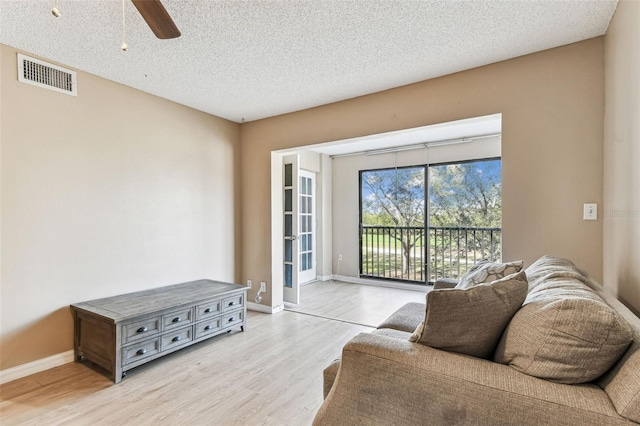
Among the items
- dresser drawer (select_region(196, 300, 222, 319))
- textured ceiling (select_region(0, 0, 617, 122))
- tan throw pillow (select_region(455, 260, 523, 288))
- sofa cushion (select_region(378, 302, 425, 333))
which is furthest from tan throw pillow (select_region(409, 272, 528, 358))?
dresser drawer (select_region(196, 300, 222, 319))

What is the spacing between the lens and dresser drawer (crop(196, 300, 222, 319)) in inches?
111

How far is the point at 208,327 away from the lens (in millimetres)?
2877

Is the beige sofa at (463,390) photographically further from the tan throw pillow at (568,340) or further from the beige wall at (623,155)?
the beige wall at (623,155)

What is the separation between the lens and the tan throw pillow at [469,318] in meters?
1.10

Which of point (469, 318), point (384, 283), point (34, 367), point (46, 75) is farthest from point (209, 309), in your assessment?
point (384, 283)

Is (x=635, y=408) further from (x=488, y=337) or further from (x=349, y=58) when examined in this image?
(x=349, y=58)

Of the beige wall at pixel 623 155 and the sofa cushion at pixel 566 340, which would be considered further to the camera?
the beige wall at pixel 623 155

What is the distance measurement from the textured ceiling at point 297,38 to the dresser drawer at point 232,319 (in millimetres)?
2214

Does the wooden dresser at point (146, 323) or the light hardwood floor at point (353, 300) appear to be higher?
the wooden dresser at point (146, 323)

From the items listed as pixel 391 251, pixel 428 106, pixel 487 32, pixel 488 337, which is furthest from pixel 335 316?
pixel 487 32

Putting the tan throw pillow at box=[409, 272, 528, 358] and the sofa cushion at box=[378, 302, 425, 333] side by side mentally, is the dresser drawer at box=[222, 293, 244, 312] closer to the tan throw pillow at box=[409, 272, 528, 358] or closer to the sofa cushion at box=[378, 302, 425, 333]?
the sofa cushion at box=[378, 302, 425, 333]

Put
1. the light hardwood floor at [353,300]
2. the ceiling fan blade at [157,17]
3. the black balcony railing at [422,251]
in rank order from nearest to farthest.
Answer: the ceiling fan blade at [157,17] < the light hardwood floor at [353,300] < the black balcony railing at [422,251]

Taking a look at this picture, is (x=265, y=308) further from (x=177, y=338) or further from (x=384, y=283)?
(x=384, y=283)

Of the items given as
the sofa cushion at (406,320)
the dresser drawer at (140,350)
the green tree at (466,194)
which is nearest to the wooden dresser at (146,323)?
the dresser drawer at (140,350)
